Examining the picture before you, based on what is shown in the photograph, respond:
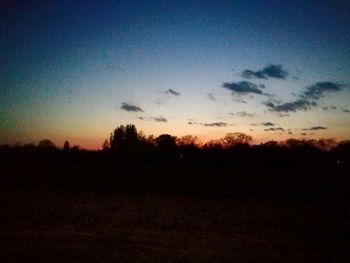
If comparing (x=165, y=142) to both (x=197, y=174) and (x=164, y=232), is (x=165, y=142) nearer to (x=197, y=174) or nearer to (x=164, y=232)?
(x=197, y=174)

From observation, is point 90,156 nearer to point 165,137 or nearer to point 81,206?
point 165,137

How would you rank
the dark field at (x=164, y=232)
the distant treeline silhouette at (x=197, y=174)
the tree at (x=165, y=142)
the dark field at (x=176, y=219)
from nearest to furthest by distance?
1. the dark field at (x=164, y=232)
2. the dark field at (x=176, y=219)
3. the distant treeline silhouette at (x=197, y=174)
4. the tree at (x=165, y=142)

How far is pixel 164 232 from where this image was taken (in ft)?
55.1

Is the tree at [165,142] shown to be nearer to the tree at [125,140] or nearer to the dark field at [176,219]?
the tree at [125,140]

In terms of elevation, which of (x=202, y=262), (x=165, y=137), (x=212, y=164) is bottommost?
(x=202, y=262)

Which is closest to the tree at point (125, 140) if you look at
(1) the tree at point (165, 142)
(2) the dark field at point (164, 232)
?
(1) the tree at point (165, 142)

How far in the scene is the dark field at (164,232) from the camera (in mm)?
12664

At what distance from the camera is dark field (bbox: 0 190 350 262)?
41.5 ft

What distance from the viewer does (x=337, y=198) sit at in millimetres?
33875

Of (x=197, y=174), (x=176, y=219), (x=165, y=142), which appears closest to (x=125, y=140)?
(x=197, y=174)

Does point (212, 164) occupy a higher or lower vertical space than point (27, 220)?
higher

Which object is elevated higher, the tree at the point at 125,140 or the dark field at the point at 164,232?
the tree at the point at 125,140

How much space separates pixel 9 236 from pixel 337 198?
27.5m

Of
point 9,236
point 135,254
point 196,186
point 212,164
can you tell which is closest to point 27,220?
point 9,236
